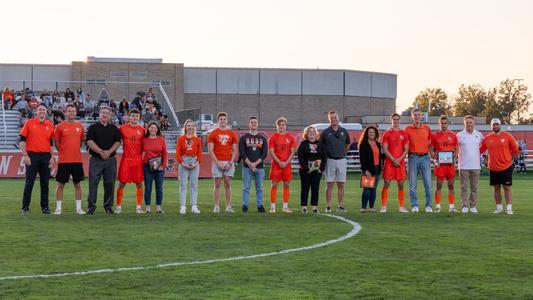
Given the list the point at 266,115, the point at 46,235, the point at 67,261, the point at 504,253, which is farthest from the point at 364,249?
the point at 266,115

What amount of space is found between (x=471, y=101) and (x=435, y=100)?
1116 centimetres

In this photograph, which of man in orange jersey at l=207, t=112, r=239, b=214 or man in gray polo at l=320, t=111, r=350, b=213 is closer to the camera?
man in orange jersey at l=207, t=112, r=239, b=214

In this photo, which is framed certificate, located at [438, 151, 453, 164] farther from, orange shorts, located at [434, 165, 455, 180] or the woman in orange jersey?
the woman in orange jersey

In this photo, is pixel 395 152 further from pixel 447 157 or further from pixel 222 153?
pixel 222 153

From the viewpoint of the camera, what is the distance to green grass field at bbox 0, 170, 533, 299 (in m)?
9.09

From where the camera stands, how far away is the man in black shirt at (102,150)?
57.1ft

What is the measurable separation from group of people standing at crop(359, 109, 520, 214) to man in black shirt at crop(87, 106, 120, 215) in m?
A: 4.71

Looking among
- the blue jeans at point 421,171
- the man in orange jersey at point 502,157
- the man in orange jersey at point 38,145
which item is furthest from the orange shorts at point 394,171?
the man in orange jersey at point 38,145

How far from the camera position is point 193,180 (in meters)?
18.0

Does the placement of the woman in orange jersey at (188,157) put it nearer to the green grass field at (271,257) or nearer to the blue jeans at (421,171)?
the green grass field at (271,257)

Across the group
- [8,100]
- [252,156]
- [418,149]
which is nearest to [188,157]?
[252,156]

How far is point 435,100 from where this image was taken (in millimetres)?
125562

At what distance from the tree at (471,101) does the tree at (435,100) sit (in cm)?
526

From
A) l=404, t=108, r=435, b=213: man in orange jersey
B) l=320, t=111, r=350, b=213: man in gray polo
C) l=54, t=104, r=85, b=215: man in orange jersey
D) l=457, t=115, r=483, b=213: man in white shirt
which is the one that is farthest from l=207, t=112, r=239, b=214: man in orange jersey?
l=457, t=115, r=483, b=213: man in white shirt
